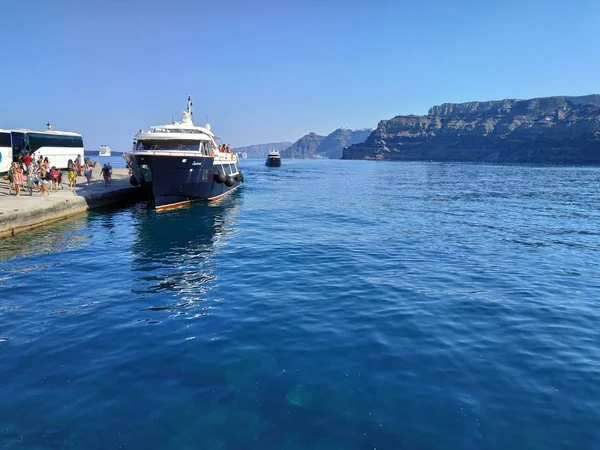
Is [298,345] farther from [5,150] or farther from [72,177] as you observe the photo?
[5,150]

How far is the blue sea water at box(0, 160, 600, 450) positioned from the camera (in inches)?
247

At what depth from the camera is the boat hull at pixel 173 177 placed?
92.5 feet

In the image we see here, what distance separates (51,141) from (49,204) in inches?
805

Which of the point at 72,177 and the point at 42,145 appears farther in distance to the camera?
the point at 42,145

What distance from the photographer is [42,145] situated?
3888 centimetres

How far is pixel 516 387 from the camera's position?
741cm

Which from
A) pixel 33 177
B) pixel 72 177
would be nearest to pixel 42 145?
pixel 72 177

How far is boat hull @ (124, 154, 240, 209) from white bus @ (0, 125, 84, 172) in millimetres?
9887

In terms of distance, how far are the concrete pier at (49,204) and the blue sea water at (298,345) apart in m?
1.36

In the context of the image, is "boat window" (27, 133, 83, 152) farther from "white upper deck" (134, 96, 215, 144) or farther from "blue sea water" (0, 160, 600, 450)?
"blue sea water" (0, 160, 600, 450)

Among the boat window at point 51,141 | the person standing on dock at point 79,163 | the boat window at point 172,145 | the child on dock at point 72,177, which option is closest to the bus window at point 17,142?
the boat window at point 51,141

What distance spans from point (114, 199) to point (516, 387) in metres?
30.9

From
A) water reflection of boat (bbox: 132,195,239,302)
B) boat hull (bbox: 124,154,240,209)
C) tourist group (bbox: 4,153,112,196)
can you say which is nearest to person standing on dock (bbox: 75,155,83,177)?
tourist group (bbox: 4,153,112,196)

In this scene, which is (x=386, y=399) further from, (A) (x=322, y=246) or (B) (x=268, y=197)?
(B) (x=268, y=197)
